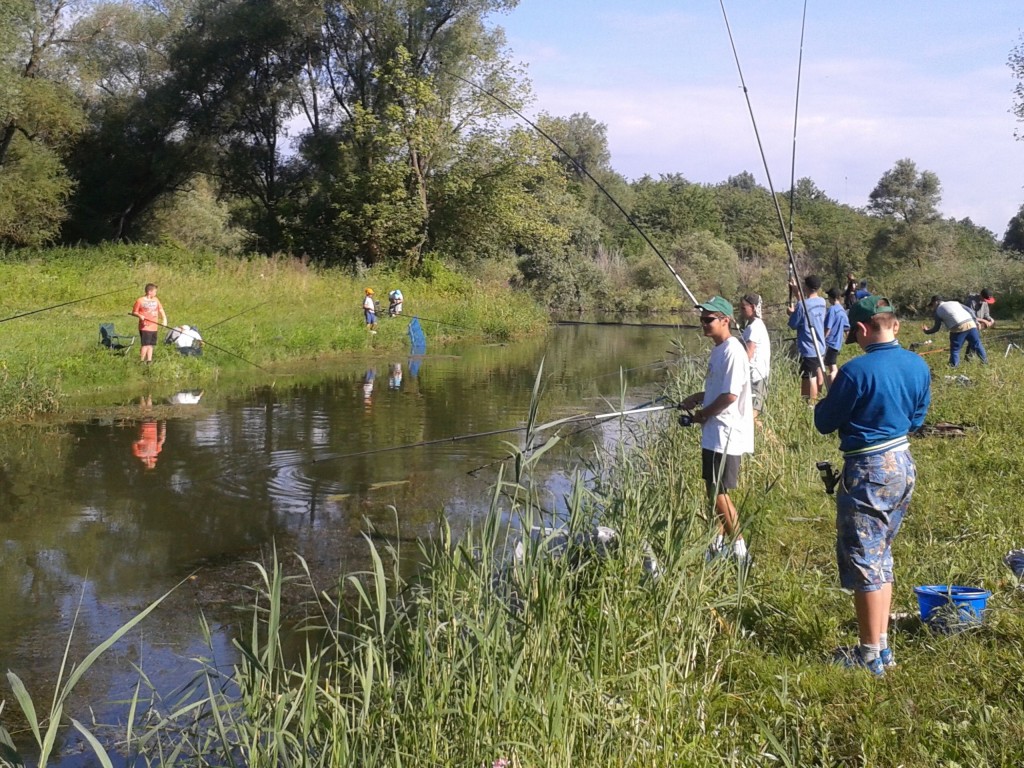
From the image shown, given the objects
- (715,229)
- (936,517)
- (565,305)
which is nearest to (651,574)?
(936,517)

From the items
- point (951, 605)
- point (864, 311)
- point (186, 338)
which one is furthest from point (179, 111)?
point (951, 605)

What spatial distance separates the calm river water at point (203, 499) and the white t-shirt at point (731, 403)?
1.13 meters

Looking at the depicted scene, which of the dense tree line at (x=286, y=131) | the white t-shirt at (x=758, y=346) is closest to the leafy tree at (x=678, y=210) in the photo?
the dense tree line at (x=286, y=131)

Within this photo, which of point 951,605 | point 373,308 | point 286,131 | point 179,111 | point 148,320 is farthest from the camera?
point 286,131

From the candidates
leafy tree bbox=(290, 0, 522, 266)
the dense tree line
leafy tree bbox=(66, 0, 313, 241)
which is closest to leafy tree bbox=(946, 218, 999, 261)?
the dense tree line

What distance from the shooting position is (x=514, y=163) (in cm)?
3544

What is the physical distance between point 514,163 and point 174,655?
3102 cm

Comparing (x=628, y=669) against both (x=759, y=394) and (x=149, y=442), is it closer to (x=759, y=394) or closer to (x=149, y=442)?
(x=759, y=394)

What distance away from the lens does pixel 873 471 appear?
14.7 feet

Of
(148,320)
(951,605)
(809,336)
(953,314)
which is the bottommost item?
(951,605)

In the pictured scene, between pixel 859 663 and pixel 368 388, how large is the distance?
14.4m

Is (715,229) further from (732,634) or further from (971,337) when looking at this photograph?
(732,634)

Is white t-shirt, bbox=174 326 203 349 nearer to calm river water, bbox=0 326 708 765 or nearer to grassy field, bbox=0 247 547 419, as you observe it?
grassy field, bbox=0 247 547 419

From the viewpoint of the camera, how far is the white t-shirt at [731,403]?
20.1 ft
